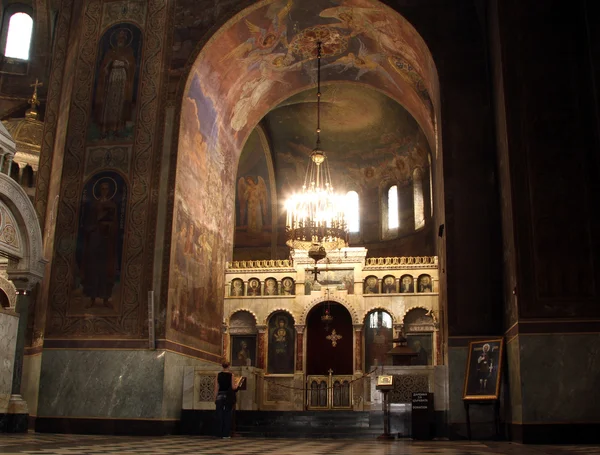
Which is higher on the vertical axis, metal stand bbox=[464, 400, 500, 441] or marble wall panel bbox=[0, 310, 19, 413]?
marble wall panel bbox=[0, 310, 19, 413]

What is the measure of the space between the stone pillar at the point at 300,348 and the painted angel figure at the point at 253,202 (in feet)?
22.1

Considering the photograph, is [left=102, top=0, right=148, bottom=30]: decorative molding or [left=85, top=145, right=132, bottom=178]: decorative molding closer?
[left=85, top=145, right=132, bottom=178]: decorative molding

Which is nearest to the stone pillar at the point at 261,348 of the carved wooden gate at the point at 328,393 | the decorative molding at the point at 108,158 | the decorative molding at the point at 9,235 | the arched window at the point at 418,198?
the carved wooden gate at the point at 328,393

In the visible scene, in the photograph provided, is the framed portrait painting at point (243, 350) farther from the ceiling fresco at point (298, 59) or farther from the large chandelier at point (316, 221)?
the ceiling fresco at point (298, 59)

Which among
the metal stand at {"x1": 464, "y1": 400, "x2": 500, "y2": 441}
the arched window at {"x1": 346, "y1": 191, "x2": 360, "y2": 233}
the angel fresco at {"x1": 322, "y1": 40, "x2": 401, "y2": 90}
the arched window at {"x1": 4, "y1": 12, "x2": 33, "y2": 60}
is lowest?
the metal stand at {"x1": 464, "y1": 400, "x2": 500, "y2": 441}

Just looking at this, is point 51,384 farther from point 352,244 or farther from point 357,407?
point 352,244

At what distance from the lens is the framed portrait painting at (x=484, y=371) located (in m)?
10.5

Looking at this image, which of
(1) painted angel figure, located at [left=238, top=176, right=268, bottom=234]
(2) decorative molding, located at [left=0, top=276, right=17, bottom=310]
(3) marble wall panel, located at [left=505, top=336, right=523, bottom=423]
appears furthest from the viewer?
(1) painted angel figure, located at [left=238, top=176, right=268, bottom=234]

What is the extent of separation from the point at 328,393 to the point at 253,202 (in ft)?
28.6

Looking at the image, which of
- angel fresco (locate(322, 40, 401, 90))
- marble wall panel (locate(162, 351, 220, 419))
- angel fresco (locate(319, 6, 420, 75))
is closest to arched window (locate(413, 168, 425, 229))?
angel fresco (locate(322, 40, 401, 90))

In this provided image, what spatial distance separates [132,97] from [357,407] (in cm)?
922

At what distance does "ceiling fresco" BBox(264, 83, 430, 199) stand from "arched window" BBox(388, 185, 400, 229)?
43 cm

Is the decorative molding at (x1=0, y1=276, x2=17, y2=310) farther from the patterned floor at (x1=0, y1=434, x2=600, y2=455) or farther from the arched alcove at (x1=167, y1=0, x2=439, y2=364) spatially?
the patterned floor at (x1=0, y1=434, x2=600, y2=455)

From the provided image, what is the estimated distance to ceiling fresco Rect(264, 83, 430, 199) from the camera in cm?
2214
